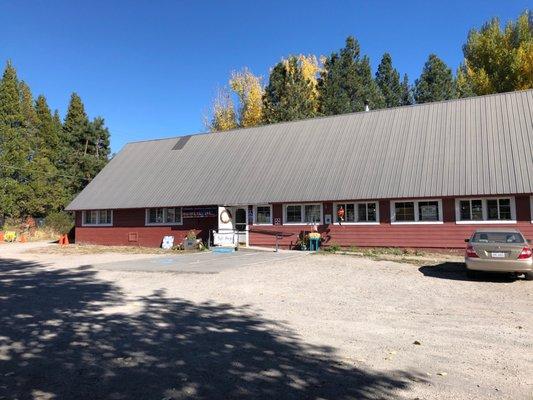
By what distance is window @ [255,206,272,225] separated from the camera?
83.9 feet

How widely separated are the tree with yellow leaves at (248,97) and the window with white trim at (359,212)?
87.8 feet

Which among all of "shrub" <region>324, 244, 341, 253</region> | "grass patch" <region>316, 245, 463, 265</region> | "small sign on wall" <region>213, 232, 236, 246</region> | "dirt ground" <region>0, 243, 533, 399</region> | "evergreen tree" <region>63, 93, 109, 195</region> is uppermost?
"evergreen tree" <region>63, 93, 109, 195</region>

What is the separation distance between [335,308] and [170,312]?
3.31 m

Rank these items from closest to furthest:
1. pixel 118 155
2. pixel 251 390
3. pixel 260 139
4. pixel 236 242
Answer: pixel 251 390, pixel 236 242, pixel 260 139, pixel 118 155

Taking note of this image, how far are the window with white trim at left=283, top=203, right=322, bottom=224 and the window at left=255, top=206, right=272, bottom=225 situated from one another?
949 mm

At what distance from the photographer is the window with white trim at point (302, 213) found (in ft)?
80.0

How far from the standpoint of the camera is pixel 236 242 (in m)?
Answer: 26.0

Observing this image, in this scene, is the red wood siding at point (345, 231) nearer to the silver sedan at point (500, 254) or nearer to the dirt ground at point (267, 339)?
the silver sedan at point (500, 254)

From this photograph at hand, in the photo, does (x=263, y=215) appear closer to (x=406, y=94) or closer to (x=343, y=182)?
(x=343, y=182)

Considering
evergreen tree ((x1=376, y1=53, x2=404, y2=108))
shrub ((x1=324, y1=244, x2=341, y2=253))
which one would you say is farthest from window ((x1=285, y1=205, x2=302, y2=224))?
evergreen tree ((x1=376, y1=53, x2=404, y2=108))

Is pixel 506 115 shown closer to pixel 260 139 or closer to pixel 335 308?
pixel 260 139

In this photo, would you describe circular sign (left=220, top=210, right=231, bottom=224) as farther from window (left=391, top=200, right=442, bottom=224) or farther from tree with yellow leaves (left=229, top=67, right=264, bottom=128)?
tree with yellow leaves (left=229, top=67, right=264, bottom=128)

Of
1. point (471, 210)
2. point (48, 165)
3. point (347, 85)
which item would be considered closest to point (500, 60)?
point (347, 85)

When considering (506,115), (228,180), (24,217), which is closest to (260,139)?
(228,180)
